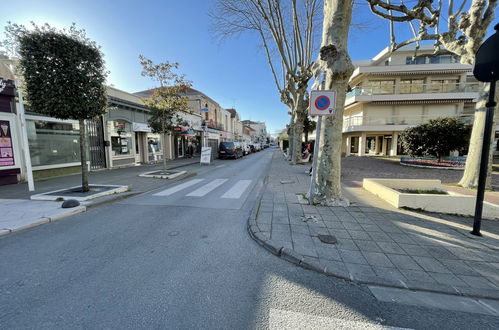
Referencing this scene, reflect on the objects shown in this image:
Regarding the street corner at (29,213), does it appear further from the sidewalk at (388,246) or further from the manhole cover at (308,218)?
the manhole cover at (308,218)

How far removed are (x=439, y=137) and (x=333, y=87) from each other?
12676mm

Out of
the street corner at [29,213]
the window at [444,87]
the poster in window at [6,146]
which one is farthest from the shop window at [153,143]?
the window at [444,87]

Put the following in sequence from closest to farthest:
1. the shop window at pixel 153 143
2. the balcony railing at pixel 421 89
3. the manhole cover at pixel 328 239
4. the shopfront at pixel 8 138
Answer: the manhole cover at pixel 328 239 < the shopfront at pixel 8 138 < the shop window at pixel 153 143 < the balcony railing at pixel 421 89

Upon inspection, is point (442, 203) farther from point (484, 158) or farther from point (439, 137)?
point (439, 137)

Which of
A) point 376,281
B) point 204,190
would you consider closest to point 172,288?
point 376,281

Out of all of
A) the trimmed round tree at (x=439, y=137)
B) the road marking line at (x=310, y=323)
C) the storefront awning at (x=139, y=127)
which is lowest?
the road marking line at (x=310, y=323)

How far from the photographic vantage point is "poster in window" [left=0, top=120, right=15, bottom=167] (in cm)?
720

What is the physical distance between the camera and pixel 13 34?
512 centimetres

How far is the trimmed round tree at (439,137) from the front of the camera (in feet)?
39.9

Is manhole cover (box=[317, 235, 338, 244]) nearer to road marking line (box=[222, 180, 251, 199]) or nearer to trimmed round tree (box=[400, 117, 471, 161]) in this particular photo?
road marking line (box=[222, 180, 251, 199])

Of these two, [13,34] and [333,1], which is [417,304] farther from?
[13,34]

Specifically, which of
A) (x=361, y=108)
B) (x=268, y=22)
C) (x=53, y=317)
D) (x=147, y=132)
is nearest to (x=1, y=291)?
(x=53, y=317)

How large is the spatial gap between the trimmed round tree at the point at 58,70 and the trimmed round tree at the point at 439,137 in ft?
57.4

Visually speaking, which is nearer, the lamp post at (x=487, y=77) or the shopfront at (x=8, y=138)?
the lamp post at (x=487, y=77)
